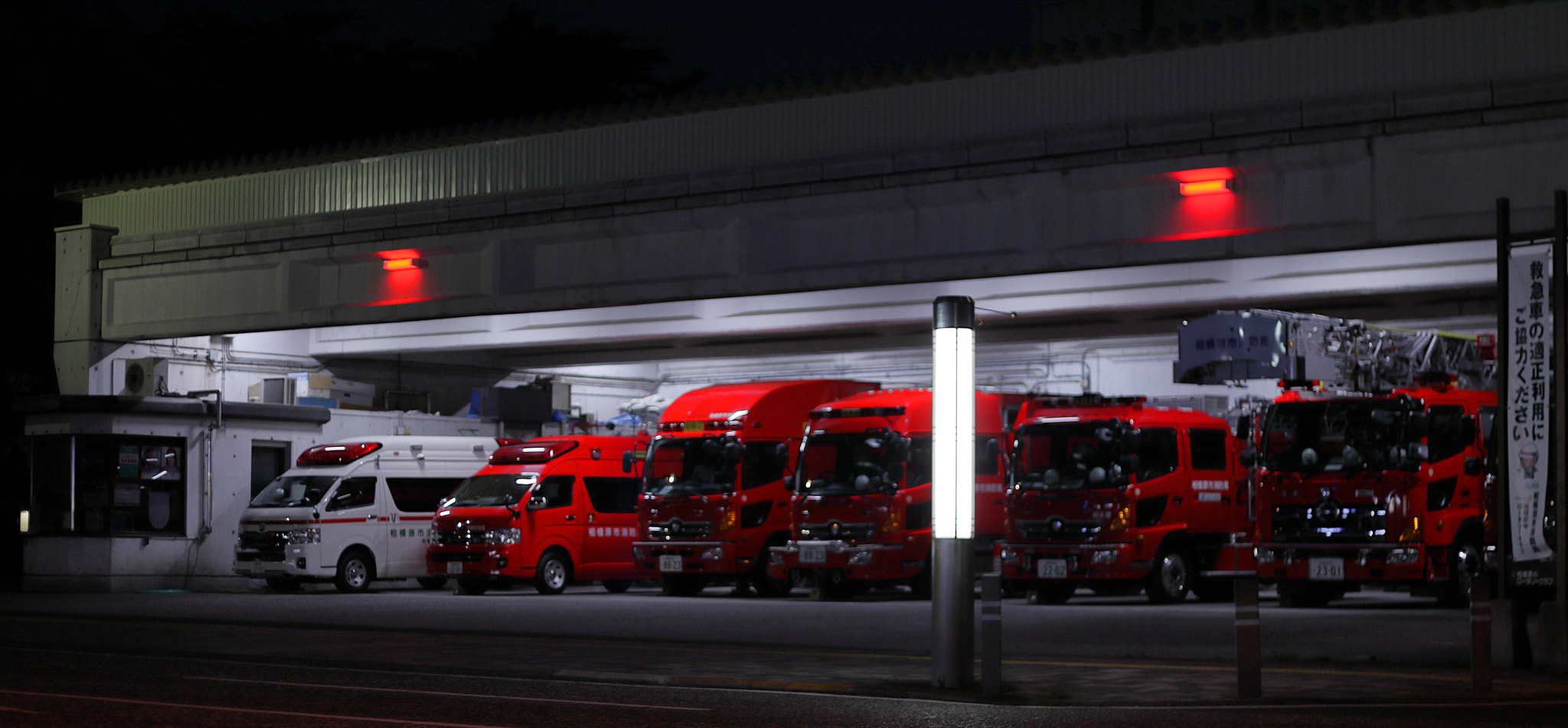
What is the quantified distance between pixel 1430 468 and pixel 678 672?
11136 mm

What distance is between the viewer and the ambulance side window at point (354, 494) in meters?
27.0

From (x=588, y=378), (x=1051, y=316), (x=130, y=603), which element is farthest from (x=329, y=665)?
(x=588, y=378)

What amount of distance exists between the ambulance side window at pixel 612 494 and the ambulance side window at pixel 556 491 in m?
0.35

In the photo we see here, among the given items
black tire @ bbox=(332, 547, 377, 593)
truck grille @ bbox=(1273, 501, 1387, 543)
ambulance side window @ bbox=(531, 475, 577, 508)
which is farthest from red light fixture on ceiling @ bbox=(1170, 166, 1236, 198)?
black tire @ bbox=(332, 547, 377, 593)

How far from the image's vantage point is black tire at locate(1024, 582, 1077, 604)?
23484 millimetres

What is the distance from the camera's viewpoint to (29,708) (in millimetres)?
10492

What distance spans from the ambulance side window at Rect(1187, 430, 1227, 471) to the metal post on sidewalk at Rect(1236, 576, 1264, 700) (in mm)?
11621

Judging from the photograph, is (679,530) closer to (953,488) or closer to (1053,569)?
(1053,569)

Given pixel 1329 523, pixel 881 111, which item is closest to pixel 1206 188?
pixel 881 111

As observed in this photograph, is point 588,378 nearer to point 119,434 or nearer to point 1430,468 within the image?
point 119,434

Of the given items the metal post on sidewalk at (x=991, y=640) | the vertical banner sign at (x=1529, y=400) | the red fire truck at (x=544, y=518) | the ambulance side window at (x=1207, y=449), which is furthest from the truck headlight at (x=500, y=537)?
the vertical banner sign at (x=1529, y=400)

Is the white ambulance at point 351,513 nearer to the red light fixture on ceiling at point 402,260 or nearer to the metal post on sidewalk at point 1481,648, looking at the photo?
the red light fixture on ceiling at point 402,260

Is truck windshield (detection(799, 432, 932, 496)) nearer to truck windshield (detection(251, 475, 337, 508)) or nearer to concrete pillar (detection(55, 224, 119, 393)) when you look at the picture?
truck windshield (detection(251, 475, 337, 508))

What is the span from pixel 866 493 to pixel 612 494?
6.13 meters
